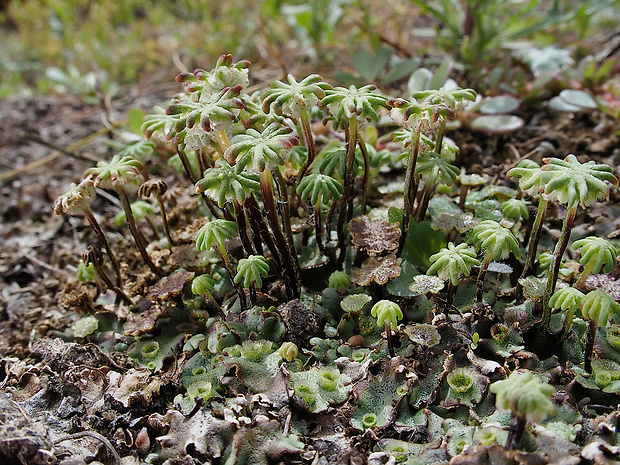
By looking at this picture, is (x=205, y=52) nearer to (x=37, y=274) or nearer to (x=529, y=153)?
(x=37, y=274)

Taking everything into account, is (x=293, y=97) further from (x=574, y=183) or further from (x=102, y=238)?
(x=102, y=238)

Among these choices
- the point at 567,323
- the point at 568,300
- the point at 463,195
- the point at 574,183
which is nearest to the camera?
the point at 574,183

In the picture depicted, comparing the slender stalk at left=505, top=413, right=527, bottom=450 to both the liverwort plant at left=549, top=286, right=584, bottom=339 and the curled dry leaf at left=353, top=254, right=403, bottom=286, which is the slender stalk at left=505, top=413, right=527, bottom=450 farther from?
the curled dry leaf at left=353, top=254, right=403, bottom=286

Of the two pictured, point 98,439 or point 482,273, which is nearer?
point 98,439

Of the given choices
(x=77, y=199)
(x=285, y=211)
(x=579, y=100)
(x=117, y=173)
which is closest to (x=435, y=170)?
(x=285, y=211)

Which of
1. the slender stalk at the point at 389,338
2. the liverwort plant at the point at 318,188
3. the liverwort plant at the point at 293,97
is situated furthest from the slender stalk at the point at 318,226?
the slender stalk at the point at 389,338

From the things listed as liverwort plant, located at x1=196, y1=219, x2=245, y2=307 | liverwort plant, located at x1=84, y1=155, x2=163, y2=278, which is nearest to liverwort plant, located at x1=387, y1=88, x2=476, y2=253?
liverwort plant, located at x1=196, y1=219, x2=245, y2=307
